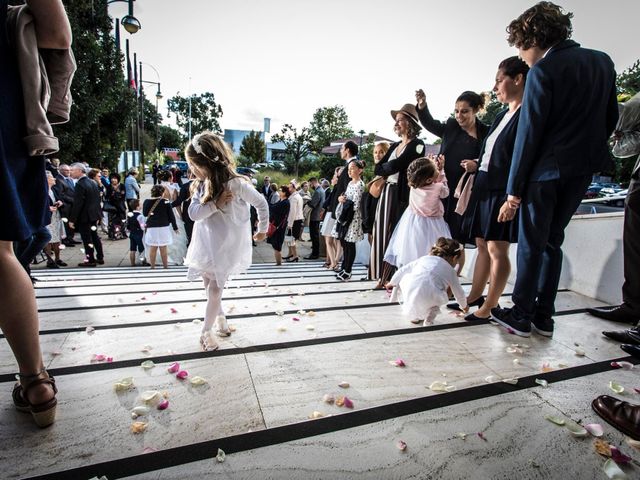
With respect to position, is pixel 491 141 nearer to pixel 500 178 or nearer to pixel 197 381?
pixel 500 178

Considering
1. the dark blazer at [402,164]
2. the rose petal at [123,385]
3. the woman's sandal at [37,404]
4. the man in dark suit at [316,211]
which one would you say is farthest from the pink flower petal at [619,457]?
the man in dark suit at [316,211]

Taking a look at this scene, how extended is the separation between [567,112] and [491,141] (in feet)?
2.08

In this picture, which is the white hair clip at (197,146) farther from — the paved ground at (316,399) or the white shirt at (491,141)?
the white shirt at (491,141)

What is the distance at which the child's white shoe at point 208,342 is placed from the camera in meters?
2.25

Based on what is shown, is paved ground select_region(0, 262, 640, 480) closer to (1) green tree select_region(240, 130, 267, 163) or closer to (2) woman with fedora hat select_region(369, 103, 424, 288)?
(2) woman with fedora hat select_region(369, 103, 424, 288)

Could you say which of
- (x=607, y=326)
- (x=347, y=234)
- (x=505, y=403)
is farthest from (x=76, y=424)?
(x=347, y=234)

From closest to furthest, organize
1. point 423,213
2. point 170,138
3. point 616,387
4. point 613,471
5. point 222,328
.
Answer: point 613,471
point 616,387
point 222,328
point 423,213
point 170,138

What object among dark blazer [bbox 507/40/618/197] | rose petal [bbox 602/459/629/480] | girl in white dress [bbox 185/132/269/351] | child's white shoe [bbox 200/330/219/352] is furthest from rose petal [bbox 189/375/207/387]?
dark blazer [bbox 507/40/618/197]

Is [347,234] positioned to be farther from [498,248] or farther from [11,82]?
[11,82]

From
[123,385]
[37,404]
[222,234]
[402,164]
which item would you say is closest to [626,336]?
[402,164]

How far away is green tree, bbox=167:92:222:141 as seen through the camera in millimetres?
60688

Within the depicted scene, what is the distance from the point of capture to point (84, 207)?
7324mm

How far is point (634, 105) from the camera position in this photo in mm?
2604

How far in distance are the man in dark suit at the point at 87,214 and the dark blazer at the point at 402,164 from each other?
6470 mm
